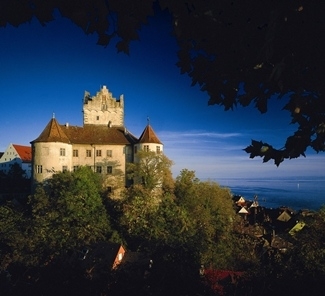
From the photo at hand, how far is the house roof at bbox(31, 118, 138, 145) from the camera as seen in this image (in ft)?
126

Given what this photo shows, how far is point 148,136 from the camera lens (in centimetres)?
3997

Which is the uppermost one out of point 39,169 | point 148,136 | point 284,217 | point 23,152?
point 23,152

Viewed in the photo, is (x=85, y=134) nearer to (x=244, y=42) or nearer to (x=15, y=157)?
(x=244, y=42)

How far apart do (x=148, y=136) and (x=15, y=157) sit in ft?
170

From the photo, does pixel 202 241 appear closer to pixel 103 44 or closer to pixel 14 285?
pixel 14 285

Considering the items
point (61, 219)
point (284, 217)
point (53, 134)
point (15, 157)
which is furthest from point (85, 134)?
point (15, 157)

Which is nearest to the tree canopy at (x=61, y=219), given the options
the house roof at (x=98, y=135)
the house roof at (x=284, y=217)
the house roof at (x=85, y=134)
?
the house roof at (x=85, y=134)

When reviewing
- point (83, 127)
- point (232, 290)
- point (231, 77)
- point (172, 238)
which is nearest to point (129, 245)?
point (172, 238)

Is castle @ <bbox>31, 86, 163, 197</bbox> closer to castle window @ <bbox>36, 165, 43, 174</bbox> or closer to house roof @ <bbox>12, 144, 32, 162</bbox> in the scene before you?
castle window @ <bbox>36, 165, 43, 174</bbox>

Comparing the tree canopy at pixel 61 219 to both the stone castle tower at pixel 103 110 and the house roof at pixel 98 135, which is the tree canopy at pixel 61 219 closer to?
the house roof at pixel 98 135

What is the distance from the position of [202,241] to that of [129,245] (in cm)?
781

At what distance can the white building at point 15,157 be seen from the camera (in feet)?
249

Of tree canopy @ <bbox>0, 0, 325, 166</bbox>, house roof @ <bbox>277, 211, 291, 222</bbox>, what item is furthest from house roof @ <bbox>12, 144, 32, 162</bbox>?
tree canopy @ <bbox>0, 0, 325, 166</bbox>

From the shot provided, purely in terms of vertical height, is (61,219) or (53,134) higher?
(53,134)
